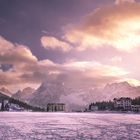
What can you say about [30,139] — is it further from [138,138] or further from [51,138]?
[138,138]

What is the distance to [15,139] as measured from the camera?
62562 millimetres

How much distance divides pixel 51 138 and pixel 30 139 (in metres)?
4.56

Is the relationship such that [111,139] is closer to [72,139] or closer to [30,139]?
[72,139]

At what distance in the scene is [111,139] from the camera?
63656 mm

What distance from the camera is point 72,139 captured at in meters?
62.8

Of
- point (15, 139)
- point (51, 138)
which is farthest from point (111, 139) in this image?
point (15, 139)

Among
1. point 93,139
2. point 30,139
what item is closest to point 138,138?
point 93,139

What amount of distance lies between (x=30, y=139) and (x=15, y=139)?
283 cm

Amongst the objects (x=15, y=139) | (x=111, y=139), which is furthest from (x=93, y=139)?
(x=15, y=139)

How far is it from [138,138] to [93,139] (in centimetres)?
897

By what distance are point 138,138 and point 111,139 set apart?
557 cm

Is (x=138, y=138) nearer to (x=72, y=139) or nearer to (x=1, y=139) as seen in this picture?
(x=72, y=139)

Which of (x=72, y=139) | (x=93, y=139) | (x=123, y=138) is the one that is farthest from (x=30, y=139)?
(x=123, y=138)

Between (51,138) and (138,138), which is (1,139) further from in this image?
(138,138)
